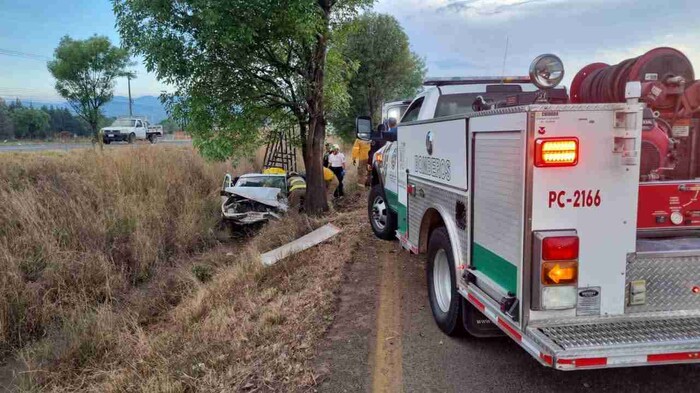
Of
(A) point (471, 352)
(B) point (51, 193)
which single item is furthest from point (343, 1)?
(A) point (471, 352)

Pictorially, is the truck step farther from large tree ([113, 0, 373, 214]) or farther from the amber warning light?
large tree ([113, 0, 373, 214])

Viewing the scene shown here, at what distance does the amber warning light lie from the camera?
278 centimetres

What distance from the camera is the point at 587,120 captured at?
2.80 metres

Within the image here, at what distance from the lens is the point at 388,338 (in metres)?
4.40

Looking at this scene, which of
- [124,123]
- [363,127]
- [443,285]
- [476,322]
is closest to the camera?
[476,322]

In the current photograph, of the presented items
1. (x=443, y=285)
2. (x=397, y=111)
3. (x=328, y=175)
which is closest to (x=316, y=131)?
(x=397, y=111)

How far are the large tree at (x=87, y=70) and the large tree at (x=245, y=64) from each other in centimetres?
1912

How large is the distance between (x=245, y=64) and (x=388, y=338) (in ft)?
24.5

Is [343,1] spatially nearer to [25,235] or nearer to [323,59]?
[323,59]

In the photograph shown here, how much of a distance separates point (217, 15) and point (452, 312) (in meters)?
6.46

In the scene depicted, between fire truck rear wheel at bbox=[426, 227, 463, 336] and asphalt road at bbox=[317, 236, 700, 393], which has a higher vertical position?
fire truck rear wheel at bbox=[426, 227, 463, 336]

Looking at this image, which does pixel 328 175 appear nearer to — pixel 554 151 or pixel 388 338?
pixel 388 338

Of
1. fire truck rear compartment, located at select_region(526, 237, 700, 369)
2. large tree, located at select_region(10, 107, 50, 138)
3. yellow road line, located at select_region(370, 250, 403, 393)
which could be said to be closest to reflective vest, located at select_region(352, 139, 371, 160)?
yellow road line, located at select_region(370, 250, 403, 393)

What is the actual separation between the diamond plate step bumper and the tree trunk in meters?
8.91
